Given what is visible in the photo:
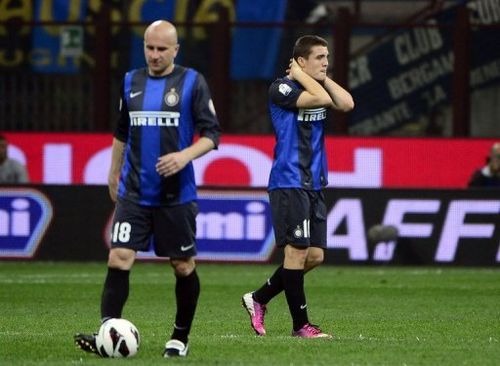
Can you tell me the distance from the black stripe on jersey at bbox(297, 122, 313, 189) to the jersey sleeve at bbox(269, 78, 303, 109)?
184mm

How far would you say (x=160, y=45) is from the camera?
8.43 meters

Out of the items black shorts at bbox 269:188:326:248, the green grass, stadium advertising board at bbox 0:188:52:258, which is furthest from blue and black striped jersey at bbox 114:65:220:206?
stadium advertising board at bbox 0:188:52:258

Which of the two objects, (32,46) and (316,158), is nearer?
(316,158)

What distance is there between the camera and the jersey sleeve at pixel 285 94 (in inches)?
398

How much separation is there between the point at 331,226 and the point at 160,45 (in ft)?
33.7

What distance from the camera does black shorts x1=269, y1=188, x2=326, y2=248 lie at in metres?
10.2

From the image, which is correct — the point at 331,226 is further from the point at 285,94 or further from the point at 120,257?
the point at 120,257

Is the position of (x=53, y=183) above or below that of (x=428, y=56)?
below

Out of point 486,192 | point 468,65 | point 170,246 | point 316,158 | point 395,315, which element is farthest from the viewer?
point 468,65

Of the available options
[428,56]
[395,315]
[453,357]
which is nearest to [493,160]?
[428,56]

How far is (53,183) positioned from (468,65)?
227 inches

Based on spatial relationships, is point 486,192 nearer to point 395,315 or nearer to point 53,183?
point 53,183

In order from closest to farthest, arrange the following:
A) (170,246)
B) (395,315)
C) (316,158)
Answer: (170,246) → (316,158) → (395,315)

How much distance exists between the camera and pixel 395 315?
476 inches
